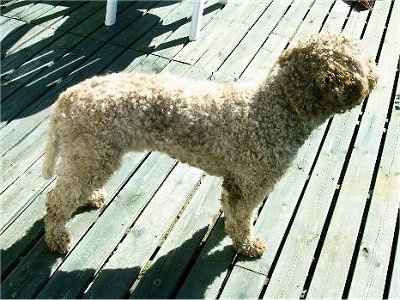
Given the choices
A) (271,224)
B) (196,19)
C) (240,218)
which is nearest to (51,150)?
(240,218)

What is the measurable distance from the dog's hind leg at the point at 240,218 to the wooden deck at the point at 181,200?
0.08 m

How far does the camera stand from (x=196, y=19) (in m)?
4.57

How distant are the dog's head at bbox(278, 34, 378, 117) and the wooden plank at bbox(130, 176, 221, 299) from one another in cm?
101

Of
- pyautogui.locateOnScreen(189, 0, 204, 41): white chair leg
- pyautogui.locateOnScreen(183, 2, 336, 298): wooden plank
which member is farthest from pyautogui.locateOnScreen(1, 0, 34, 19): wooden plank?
pyautogui.locateOnScreen(183, 2, 336, 298): wooden plank

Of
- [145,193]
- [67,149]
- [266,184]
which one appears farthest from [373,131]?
[67,149]

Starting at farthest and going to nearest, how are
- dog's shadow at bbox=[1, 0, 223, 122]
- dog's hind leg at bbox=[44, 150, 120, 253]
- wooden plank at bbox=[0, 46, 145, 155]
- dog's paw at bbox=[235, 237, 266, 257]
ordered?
dog's shadow at bbox=[1, 0, 223, 122] < wooden plank at bbox=[0, 46, 145, 155] < dog's paw at bbox=[235, 237, 266, 257] < dog's hind leg at bbox=[44, 150, 120, 253]

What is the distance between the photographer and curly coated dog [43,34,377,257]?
96.7 inches

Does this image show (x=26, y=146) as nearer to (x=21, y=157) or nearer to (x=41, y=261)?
(x=21, y=157)

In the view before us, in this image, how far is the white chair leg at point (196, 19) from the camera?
4.52 metres

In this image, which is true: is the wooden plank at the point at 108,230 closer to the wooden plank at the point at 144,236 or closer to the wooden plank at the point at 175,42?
the wooden plank at the point at 144,236

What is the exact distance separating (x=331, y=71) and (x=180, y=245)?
131 centimetres

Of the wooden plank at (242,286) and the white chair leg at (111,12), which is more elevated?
the white chair leg at (111,12)

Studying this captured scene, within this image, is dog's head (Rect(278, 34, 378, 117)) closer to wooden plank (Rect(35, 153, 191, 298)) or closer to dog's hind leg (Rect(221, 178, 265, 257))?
dog's hind leg (Rect(221, 178, 265, 257))

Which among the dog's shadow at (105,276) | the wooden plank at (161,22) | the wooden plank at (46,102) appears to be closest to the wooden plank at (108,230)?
the dog's shadow at (105,276)
